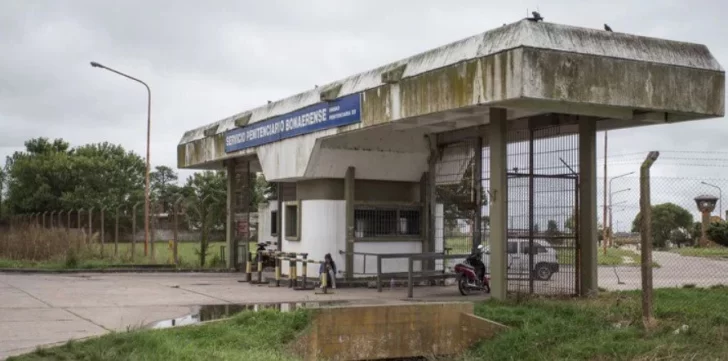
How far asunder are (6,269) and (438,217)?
14.3m

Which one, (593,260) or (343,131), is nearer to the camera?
(593,260)

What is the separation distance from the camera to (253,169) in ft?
94.0

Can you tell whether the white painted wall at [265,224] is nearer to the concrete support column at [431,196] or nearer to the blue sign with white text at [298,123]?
the blue sign with white text at [298,123]

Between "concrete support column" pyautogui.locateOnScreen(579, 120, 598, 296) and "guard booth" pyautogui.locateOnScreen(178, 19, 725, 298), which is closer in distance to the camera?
"guard booth" pyautogui.locateOnScreen(178, 19, 725, 298)

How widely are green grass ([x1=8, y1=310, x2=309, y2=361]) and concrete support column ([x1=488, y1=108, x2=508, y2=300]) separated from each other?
4.25 meters

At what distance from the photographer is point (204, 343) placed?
11625 mm

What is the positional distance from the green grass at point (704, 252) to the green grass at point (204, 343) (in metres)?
8.01

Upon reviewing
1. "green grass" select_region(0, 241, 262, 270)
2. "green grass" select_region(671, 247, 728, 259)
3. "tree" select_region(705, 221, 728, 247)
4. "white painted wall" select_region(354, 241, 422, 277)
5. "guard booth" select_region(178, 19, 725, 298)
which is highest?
"guard booth" select_region(178, 19, 725, 298)

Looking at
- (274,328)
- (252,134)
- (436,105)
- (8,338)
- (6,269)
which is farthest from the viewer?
(6,269)

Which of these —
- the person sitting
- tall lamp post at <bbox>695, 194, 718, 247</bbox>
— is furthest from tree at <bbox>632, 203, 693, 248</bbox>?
the person sitting

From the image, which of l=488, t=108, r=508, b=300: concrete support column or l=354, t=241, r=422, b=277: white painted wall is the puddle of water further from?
l=354, t=241, r=422, b=277: white painted wall

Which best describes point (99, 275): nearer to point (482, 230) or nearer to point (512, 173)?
point (482, 230)

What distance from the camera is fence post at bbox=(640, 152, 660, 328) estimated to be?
11789 mm

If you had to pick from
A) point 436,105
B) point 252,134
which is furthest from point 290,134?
point 436,105
